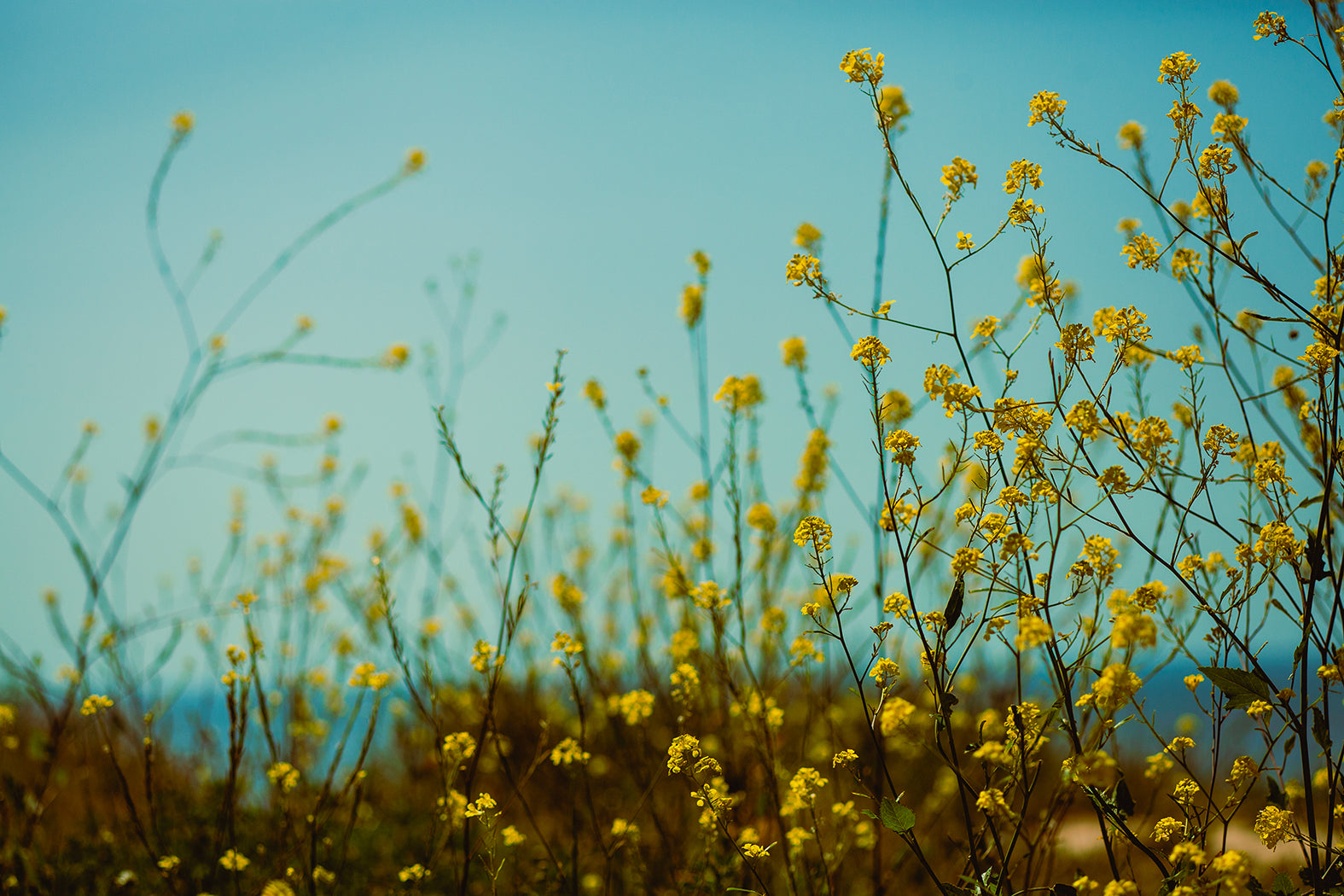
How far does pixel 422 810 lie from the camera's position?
4.18 metres

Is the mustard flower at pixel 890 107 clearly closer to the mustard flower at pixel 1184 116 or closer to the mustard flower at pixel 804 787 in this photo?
the mustard flower at pixel 1184 116

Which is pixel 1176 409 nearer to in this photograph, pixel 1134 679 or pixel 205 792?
pixel 1134 679

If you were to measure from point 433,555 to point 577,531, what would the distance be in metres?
1.88

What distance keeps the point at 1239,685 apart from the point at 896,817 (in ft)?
2.00

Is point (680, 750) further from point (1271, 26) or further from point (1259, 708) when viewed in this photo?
point (1271, 26)

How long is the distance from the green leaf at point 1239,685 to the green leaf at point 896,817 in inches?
21.6

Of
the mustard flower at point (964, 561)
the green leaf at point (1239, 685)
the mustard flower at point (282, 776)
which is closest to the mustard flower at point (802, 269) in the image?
the mustard flower at point (964, 561)

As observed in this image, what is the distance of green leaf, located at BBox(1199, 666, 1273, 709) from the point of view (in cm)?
130

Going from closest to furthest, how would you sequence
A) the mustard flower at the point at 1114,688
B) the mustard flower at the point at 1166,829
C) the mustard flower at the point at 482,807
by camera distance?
the mustard flower at the point at 1114,688, the mustard flower at the point at 1166,829, the mustard flower at the point at 482,807

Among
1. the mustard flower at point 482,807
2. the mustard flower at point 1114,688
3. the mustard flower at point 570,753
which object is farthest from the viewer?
the mustard flower at point 570,753

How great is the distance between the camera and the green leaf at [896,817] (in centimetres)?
125

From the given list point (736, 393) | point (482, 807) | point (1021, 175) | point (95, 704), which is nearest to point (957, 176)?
point (1021, 175)

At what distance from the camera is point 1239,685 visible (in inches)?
51.9

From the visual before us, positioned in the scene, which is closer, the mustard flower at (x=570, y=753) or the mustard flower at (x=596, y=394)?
the mustard flower at (x=570, y=753)
